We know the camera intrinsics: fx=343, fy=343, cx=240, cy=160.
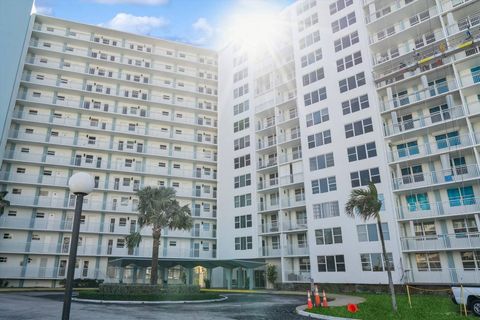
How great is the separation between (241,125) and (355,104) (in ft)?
66.2

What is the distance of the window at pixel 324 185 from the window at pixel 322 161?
5.26 ft

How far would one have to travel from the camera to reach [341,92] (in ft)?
137

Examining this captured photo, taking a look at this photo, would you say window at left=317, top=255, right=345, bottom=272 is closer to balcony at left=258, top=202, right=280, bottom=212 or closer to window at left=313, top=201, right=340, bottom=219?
window at left=313, top=201, right=340, bottom=219

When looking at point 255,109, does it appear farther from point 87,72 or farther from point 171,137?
point 87,72

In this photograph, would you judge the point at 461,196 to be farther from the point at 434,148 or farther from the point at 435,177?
the point at 434,148

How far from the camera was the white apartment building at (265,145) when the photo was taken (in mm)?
33750

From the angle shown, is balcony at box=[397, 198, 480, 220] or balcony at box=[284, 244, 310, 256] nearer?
balcony at box=[397, 198, 480, 220]

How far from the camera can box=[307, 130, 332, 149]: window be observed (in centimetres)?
4228

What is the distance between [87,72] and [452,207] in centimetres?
5364

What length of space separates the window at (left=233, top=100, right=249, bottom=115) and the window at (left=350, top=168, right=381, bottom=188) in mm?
22580

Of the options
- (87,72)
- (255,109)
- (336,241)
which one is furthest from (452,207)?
(87,72)

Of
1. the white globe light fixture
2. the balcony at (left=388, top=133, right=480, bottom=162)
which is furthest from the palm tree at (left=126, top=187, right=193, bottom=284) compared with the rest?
the white globe light fixture

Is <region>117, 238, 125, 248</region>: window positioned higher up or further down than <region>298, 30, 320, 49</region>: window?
further down

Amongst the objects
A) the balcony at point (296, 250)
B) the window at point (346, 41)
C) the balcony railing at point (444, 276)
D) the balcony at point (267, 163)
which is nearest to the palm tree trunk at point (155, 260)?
the balcony at point (296, 250)
